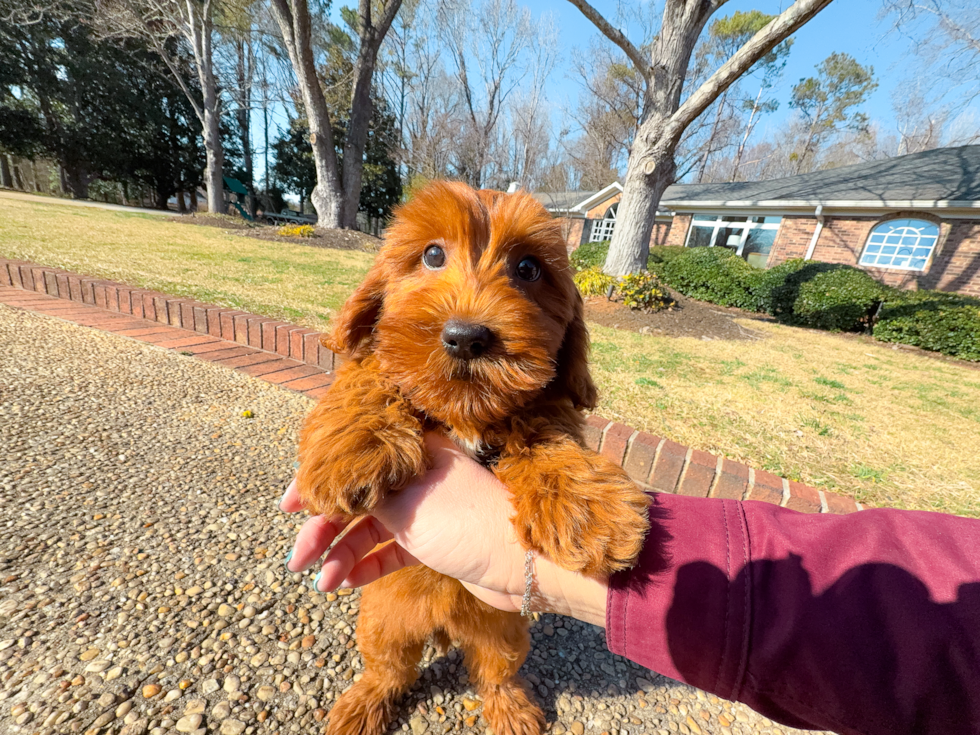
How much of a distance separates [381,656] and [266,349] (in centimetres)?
397

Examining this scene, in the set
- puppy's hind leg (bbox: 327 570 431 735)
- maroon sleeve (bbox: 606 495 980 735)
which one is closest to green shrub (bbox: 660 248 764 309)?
maroon sleeve (bbox: 606 495 980 735)

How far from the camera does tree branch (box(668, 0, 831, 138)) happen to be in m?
6.66

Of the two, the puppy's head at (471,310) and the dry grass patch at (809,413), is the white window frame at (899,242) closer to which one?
the dry grass patch at (809,413)

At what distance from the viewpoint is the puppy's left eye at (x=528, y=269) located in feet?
5.33

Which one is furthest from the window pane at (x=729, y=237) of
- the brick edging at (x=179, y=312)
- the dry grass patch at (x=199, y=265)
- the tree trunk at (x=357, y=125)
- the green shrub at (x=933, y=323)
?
the brick edging at (x=179, y=312)

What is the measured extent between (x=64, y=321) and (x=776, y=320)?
17140 mm

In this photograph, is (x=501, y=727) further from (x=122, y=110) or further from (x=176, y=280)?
(x=122, y=110)

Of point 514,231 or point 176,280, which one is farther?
point 176,280

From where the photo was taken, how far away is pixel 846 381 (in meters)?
6.76

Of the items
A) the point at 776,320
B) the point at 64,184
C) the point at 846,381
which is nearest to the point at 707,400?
the point at 846,381

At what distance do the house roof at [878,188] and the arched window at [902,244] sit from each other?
3.21 feet

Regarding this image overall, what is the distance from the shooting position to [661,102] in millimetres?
9352

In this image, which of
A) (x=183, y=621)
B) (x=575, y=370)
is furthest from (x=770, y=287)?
(x=183, y=621)

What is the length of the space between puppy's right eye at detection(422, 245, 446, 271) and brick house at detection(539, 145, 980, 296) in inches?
865
